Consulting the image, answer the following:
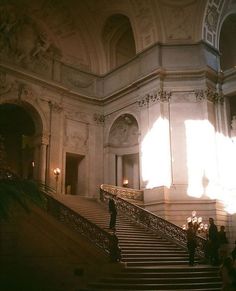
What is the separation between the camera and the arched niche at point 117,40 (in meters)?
22.5

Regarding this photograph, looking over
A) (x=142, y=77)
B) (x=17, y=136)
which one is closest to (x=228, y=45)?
(x=142, y=77)

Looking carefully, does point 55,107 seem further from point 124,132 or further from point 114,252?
point 114,252

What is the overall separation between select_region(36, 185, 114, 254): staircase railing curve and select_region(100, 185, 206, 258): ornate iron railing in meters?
3.59

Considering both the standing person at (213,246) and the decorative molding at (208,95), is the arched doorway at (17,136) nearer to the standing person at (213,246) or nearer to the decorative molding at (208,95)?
the decorative molding at (208,95)

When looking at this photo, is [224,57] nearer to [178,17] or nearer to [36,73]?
[178,17]

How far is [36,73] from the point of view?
19.5m

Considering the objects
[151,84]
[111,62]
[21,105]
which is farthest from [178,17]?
[21,105]

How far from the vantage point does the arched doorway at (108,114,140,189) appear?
68.4 ft

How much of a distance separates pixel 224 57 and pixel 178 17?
5.40 metres

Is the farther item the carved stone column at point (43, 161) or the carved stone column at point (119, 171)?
the carved stone column at point (119, 171)

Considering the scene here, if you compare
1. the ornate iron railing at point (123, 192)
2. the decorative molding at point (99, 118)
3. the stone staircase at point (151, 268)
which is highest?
the decorative molding at point (99, 118)

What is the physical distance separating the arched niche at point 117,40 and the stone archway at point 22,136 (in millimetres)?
5783

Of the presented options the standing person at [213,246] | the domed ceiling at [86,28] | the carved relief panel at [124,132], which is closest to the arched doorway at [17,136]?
the domed ceiling at [86,28]

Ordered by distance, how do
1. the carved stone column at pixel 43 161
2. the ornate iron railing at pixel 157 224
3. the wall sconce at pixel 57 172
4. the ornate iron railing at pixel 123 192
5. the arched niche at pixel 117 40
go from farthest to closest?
the arched niche at pixel 117 40 < the wall sconce at pixel 57 172 < the carved stone column at pixel 43 161 < the ornate iron railing at pixel 123 192 < the ornate iron railing at pixel 157 224
